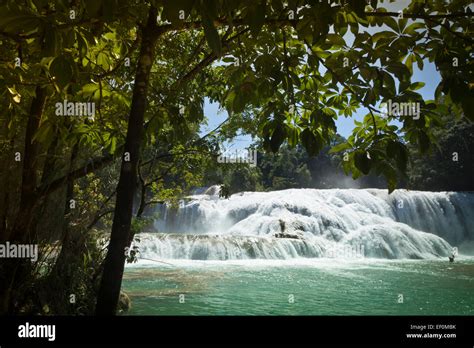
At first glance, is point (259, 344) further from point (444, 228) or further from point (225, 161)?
point (444, 228)

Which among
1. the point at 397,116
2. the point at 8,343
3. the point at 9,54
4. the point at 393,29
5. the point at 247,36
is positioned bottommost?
the point at 8,343

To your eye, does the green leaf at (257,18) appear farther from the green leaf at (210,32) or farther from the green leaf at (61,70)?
the green leaf at (61,70)

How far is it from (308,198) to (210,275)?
12604 millimetres

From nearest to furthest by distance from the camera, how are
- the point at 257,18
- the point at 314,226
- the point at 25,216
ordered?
the point at 257,18
the point at 25,216
the point at 314,226

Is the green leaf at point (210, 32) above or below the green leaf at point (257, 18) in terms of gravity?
below

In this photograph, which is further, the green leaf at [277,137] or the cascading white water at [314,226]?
the cascading white water at [314,226]

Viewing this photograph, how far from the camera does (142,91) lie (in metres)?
1.98

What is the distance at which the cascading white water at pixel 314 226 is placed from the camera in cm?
1642

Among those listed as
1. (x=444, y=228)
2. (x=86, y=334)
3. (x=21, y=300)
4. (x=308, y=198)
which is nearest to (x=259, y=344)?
(x=86, y=334)

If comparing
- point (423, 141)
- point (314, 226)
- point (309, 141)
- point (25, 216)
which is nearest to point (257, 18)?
point (309, 141)

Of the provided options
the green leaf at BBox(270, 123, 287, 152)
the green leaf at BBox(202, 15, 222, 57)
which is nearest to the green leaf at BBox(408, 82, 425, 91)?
the green leaf at BBox(270, 123, 287, 152)

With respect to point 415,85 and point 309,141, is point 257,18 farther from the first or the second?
point 415,85

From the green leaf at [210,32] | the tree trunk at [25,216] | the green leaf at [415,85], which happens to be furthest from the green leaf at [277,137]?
the tree trunk at [25,216]

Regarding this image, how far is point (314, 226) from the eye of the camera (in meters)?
20.6
